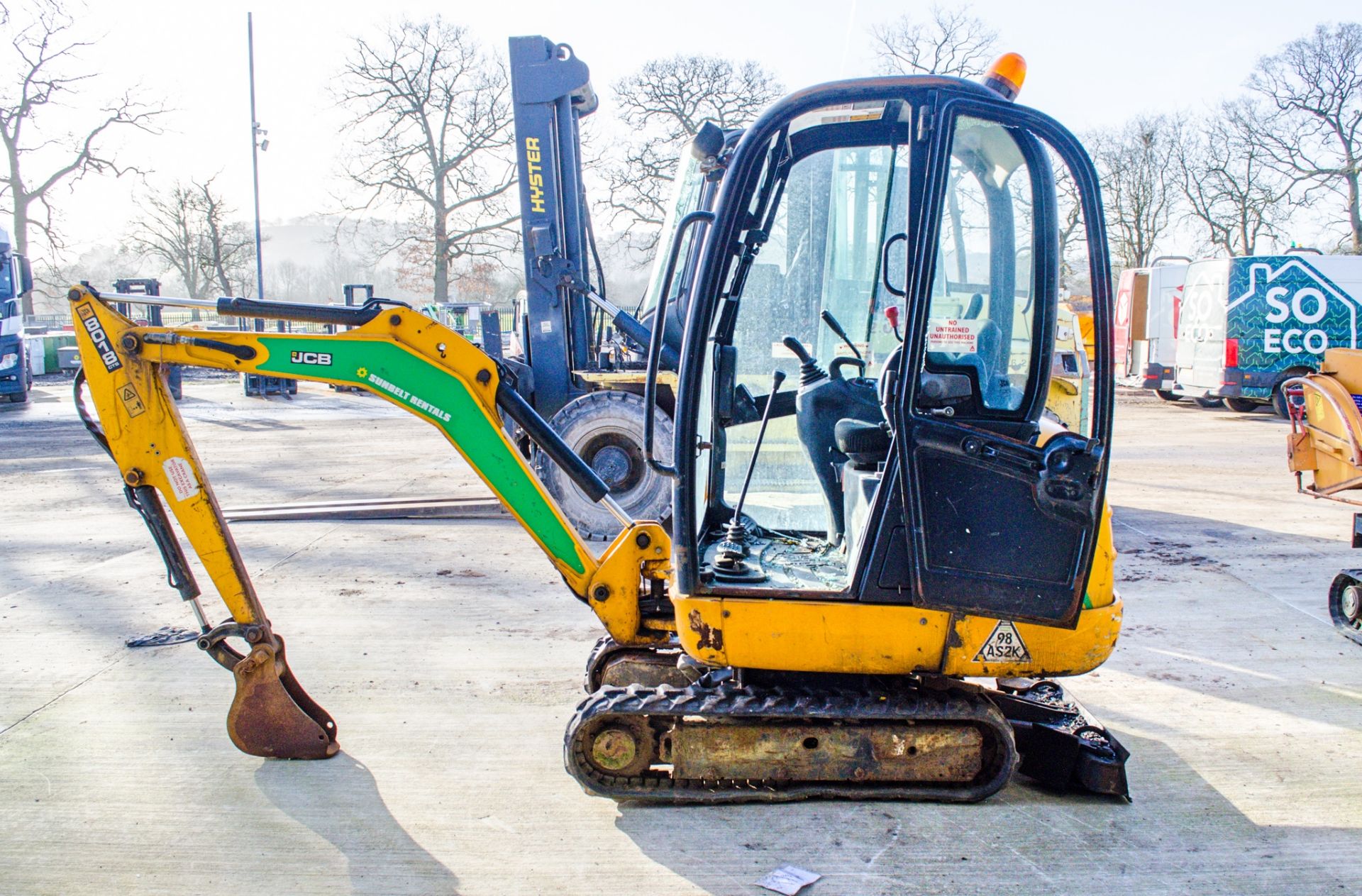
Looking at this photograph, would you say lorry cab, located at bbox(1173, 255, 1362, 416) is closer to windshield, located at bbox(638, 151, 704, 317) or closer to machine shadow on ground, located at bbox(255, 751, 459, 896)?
windshield, located at bbox(638, 151, 704, 317)

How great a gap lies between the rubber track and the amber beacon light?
6.52 feet

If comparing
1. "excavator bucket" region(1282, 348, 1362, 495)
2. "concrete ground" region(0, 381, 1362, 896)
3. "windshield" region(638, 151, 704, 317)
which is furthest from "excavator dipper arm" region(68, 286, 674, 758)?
"excavator bucket" region(1282, 348, 1362, 495)

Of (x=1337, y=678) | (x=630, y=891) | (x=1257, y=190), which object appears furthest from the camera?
(x=1257, y=190)

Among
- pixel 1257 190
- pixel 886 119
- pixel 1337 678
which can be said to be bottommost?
pixel 1337 678

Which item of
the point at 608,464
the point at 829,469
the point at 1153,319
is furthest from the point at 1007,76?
the point at 1153,319

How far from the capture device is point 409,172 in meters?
37.5

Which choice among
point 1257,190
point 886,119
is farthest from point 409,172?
point 886,119

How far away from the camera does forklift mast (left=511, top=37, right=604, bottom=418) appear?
8461 millimetres

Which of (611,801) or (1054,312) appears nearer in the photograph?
(1054,312)

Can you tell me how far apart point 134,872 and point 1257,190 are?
131ft

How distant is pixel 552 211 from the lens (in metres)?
8.64

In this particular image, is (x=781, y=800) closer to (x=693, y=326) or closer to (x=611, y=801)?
(x=611, y=801)

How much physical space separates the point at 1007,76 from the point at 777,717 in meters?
2.19

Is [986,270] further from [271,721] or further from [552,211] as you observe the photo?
[552,211]
